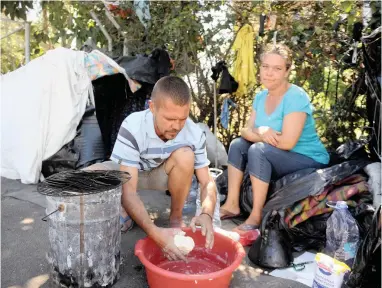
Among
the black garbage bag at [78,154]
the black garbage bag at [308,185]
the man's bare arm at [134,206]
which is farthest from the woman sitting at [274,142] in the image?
the black garbage bag at [78,154]

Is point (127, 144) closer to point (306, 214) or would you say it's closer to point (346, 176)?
point (306, 214)

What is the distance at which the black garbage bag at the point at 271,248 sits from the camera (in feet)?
7.84

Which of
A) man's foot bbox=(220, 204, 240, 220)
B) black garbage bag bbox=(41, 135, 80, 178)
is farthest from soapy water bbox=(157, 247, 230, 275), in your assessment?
black garbage bag bbox=(41, 135, 80, 178)

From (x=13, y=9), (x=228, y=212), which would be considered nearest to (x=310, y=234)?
(x=228, y=212)

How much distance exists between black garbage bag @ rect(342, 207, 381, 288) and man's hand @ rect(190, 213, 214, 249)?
70 centimetres

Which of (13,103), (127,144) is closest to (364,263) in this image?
(127,144)

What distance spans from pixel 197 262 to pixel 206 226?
0.36 metres

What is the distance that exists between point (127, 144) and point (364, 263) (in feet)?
4.55

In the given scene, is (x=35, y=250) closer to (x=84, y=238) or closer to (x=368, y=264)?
(x=84, y=238)

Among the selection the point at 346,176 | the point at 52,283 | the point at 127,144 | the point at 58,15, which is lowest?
the point at 52,283

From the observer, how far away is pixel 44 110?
3771 millimetres

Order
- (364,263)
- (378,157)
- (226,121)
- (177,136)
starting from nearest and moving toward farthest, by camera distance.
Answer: (364,263), (177,136), (378,157), (226,121)

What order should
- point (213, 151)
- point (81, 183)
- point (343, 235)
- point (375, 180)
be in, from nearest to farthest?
1. point (81, 183)
2. point (343, 235)
3. point (375, 180)
4. point (213, 151)

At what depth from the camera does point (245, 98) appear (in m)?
4.60
